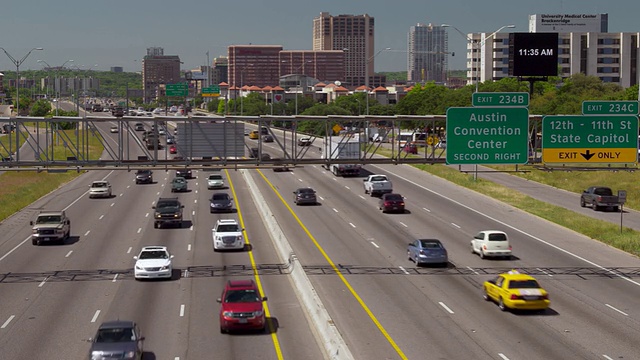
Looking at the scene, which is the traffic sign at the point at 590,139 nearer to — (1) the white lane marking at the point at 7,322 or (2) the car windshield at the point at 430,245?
(2) the car windshield at the point at 430,245

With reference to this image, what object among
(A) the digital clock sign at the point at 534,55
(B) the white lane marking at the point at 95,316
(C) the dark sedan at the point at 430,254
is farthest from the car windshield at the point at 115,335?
(A) the digital clock sign at the point at 534,55

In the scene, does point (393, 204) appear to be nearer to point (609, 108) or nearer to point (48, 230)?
point (609, 108)

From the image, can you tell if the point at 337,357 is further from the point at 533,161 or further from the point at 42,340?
the point at 533,161

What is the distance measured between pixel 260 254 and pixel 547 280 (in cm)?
1510

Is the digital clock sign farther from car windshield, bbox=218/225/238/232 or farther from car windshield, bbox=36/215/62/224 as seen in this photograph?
car windshield, bbox=36/215/62/224

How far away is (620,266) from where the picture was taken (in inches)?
1759

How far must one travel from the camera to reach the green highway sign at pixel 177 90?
13900 centimetres

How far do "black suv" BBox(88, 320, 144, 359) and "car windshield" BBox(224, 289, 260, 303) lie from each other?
5.11m

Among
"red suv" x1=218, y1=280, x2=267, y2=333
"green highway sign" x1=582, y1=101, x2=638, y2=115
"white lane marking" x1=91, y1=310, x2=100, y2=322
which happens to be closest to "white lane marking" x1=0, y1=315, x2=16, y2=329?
"white lane marking" x1=91, y1=310, x2=100, y2=322

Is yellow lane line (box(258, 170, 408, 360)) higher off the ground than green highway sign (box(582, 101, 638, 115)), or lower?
lower

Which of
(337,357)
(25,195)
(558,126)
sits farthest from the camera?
(25,195)

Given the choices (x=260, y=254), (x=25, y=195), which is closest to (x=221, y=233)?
(x=260, y=254)

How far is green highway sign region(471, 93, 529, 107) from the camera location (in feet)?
155

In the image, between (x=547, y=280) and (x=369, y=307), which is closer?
(x=369, y=307)
